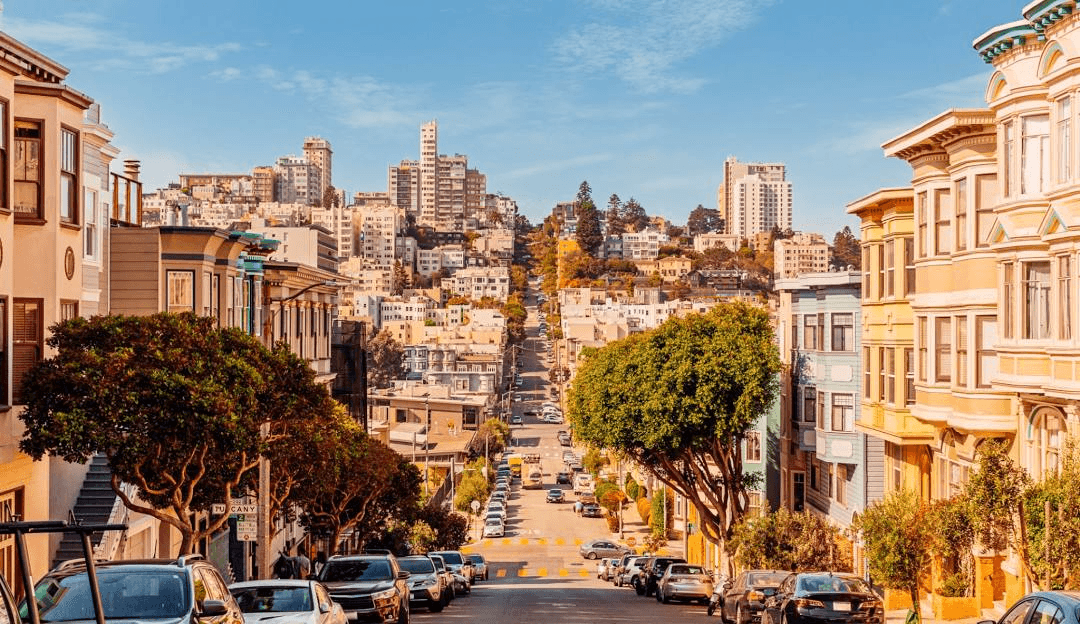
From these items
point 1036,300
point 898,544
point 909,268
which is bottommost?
point 898,544

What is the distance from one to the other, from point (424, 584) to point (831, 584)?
459 inches

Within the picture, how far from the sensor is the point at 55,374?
68.5ft

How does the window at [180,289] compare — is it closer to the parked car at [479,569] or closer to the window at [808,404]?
the window at [808,404]

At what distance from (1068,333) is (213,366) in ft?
46.7

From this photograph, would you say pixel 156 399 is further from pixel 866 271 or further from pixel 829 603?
pixel 866 271

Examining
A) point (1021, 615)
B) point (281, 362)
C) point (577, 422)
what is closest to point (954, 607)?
point (281, 362)

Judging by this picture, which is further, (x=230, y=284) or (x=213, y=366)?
(x=230, y=284)

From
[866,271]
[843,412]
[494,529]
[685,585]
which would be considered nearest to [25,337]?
[685,585]

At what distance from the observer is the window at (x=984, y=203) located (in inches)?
1093

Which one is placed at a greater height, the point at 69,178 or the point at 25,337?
the point at 69,178

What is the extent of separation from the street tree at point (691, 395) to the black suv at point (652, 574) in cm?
412

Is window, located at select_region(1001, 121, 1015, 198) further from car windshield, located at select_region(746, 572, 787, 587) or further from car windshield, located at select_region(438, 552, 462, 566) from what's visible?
car windshield, located at select_region(438, 552, 462, 566)

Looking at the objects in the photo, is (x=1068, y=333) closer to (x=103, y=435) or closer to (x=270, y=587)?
(x=270, y=587)

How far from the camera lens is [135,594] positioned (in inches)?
502
